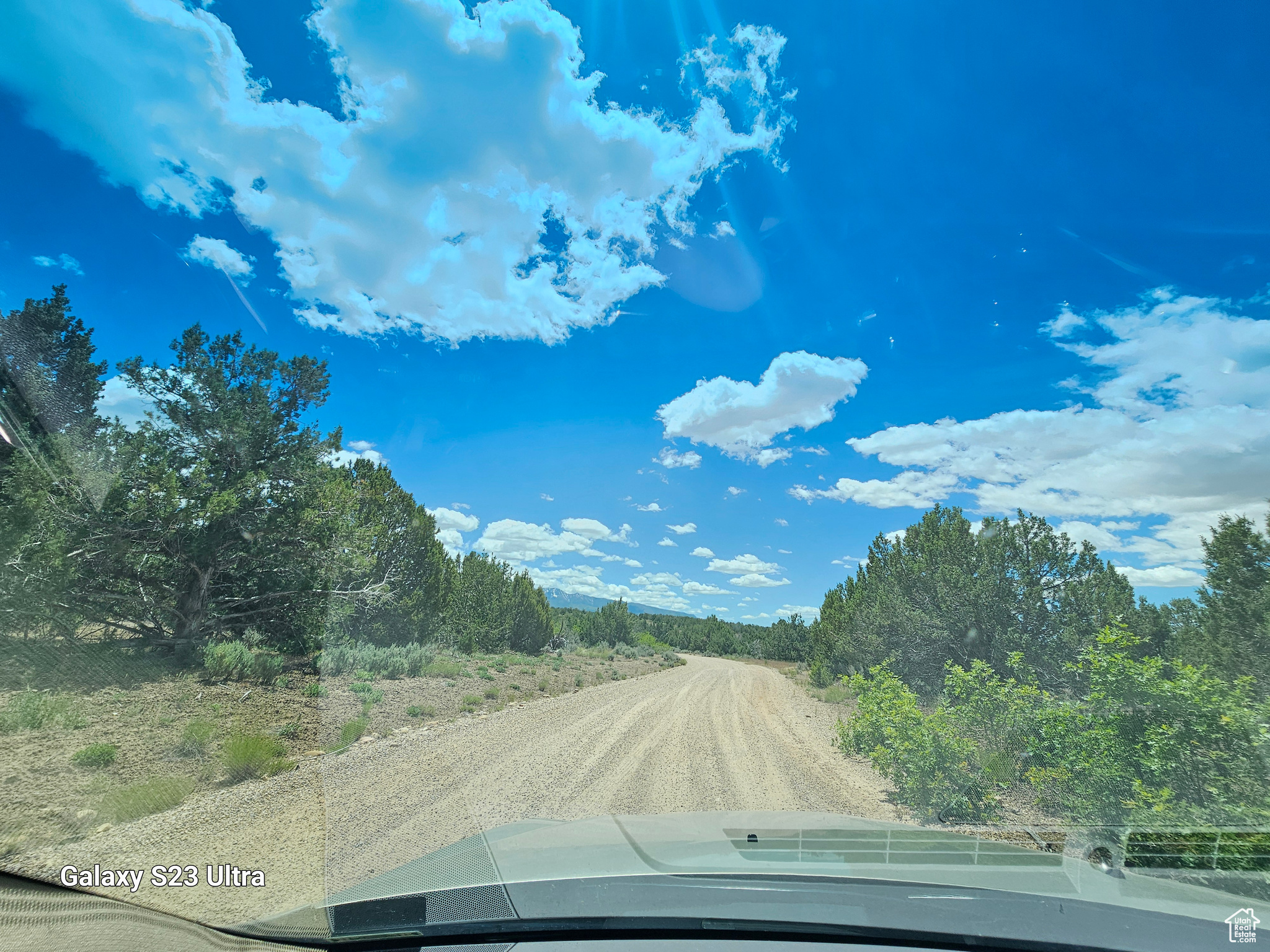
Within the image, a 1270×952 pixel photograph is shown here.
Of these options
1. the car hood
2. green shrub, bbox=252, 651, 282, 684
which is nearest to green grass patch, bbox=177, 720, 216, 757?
green shrub, bbox=252, 651, 282, 684

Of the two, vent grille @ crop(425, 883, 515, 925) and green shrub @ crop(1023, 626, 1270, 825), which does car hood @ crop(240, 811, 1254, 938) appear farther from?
green shrub @ crop(1023, 626, 1270, 825)

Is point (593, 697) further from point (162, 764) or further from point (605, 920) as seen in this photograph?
point (605, 920)

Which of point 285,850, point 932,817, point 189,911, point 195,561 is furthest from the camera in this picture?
point 195,561

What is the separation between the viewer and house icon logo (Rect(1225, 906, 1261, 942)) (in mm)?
2318

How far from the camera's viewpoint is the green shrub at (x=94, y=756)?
736cm

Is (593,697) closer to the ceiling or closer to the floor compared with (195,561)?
closer to the floor

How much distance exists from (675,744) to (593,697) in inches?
337

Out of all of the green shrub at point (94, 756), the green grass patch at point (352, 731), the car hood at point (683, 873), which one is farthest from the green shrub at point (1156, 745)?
the green shrub at point (94, 756)

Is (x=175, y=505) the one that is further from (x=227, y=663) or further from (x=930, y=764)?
(x=930, y=764)

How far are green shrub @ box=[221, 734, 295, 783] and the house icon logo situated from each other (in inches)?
373

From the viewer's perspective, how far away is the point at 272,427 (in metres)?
16.2

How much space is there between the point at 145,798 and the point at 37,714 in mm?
3885

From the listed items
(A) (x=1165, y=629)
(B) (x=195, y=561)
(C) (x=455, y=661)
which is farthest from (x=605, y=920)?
(C) (x=455, y=661)

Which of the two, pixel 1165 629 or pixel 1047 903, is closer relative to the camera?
pixel 1047 903
